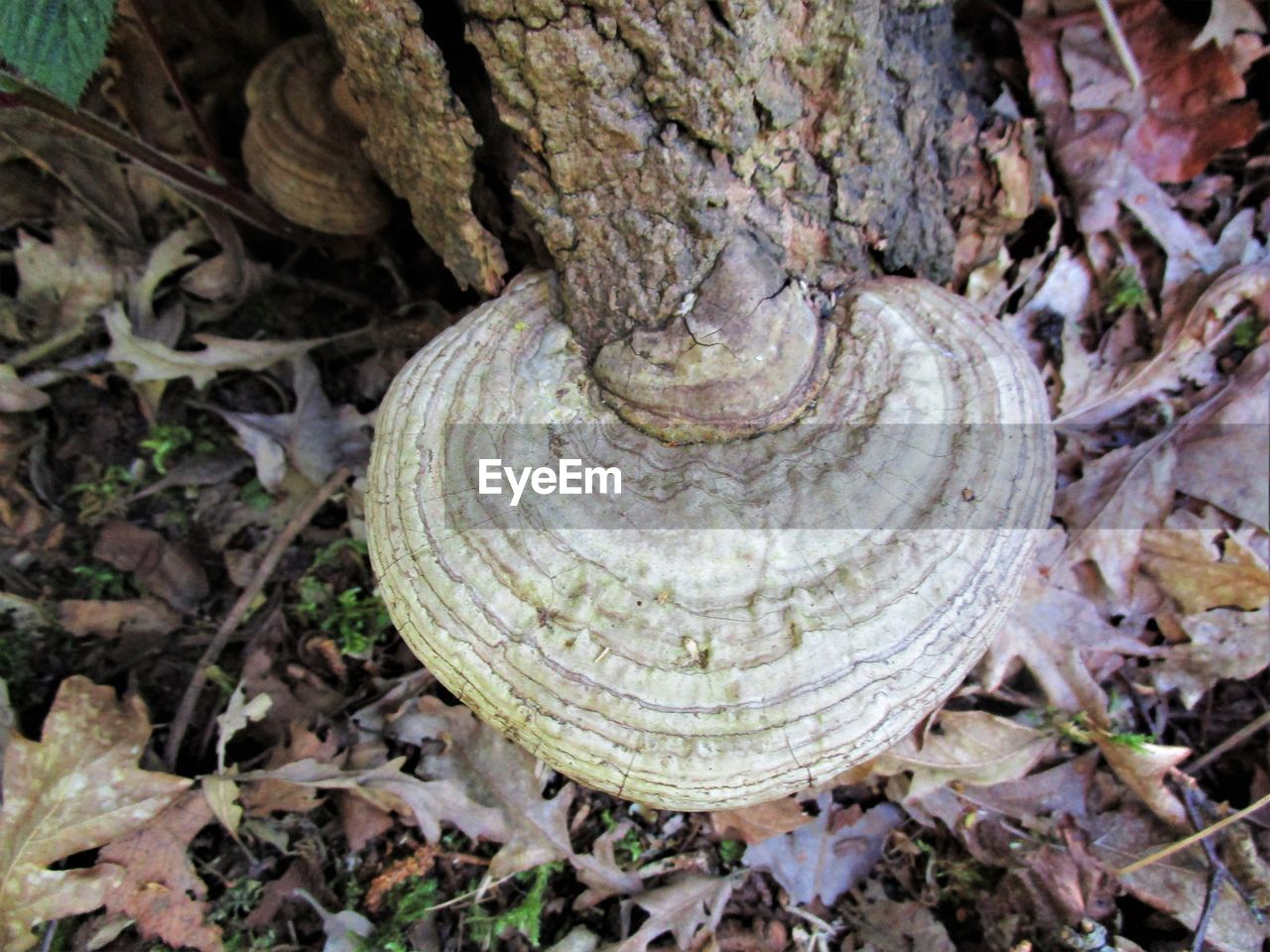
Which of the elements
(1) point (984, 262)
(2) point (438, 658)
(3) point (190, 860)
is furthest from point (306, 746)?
(1) point (984, 262)

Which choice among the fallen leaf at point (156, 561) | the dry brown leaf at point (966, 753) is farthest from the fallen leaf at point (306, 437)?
the dry brown leaf at point (966, 753)

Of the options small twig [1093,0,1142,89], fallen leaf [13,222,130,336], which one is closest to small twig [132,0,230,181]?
fallen leaf [13,222,130,336]

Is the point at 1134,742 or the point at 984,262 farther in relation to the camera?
the point at 984,262

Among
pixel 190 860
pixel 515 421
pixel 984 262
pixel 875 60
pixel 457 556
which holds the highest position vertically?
pixel 875 60

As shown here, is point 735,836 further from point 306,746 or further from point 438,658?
point 306,746

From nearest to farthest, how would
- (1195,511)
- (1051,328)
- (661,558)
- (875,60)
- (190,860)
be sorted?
(661,558) < (875,60) < (190,860) < (1195,511) < (1051,328)

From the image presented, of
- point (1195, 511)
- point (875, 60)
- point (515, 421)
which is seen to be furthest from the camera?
point (1195, 511)

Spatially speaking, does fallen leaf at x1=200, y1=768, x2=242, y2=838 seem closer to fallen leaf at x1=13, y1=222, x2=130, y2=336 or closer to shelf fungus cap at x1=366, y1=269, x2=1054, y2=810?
shelf fungus cap at x1=366, y1=269, x2=1054, y2=810

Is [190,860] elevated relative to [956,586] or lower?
lower
